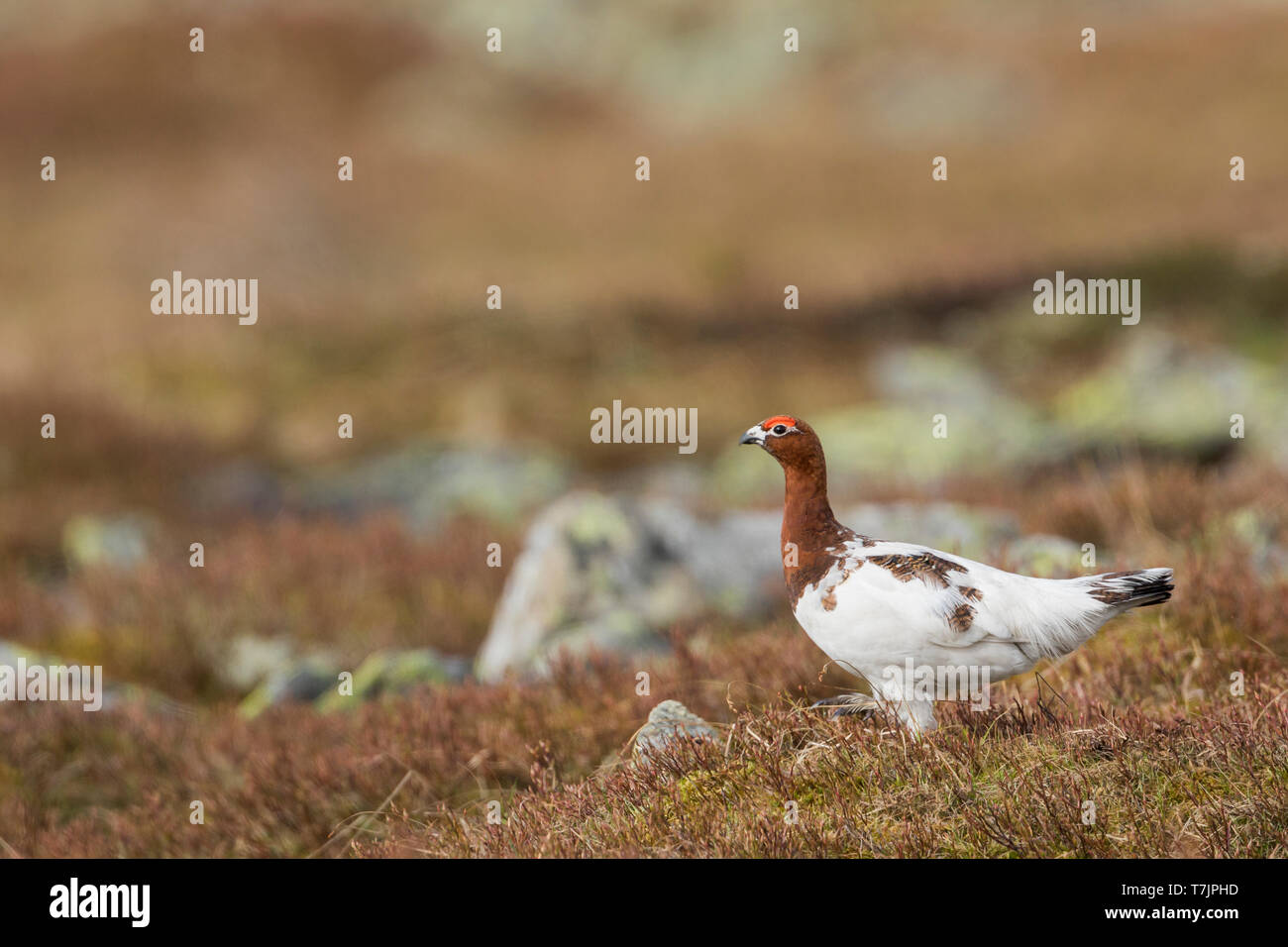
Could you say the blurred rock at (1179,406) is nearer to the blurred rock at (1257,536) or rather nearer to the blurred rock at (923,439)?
the blurred rock at (923,439)

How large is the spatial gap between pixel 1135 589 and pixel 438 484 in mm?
9890

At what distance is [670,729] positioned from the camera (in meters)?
3.95

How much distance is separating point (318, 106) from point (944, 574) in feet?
94.7

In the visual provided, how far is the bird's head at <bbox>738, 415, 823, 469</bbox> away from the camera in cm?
338

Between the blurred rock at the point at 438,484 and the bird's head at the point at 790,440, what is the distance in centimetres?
774

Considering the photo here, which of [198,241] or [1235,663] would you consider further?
[198,241]

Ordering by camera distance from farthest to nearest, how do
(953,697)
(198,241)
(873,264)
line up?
(198,241) < (873,264) < (953,697)

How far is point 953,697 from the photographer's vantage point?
3580mm

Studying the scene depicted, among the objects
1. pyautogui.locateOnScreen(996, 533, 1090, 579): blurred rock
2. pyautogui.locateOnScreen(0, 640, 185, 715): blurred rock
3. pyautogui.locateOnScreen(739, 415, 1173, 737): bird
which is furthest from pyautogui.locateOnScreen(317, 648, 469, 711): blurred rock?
pyautogui.locateOnScreen(739, 415, 1173, 737): bird

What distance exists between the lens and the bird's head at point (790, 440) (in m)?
3.38

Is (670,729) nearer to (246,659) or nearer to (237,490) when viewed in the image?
(246,659)

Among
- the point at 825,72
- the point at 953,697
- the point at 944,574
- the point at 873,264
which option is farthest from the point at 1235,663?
the point at 825,72

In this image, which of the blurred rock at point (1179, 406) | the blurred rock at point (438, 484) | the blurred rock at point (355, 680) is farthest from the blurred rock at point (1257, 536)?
the blurred rock at point (438, 484)
